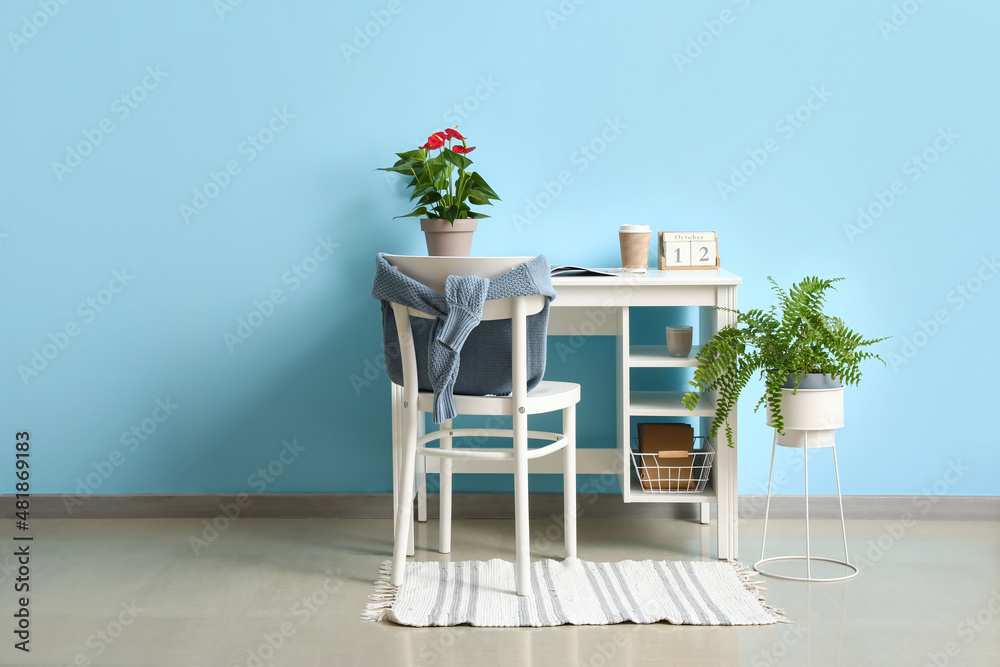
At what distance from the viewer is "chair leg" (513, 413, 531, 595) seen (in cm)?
210

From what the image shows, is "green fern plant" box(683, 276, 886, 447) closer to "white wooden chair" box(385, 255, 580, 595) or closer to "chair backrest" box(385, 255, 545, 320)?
"white wooden chair" box(385, 255, 580, 595)

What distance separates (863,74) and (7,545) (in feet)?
9.44

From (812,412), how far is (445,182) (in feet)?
3.92

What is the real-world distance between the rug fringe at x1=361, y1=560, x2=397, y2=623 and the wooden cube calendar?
1167 mm

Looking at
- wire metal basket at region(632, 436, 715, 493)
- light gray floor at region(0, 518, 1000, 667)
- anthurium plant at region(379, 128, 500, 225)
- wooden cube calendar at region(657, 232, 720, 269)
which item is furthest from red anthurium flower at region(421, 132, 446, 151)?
light gray floor at region(0, 518, 1000, 667)

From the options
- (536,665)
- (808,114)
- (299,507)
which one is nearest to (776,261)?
(808,114)

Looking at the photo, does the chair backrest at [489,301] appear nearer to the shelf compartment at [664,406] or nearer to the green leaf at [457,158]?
the shelf compartment at [664,406]

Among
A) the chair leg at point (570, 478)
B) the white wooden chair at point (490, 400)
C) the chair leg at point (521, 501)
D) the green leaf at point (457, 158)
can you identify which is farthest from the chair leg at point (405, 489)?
the green leaf at point (457, 158)

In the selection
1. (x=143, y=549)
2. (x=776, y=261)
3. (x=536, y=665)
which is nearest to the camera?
(x=536, y=665)

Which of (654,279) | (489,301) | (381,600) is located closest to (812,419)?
(654,279)

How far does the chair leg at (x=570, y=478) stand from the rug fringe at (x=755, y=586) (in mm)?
427

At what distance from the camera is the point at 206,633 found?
1.94 meters

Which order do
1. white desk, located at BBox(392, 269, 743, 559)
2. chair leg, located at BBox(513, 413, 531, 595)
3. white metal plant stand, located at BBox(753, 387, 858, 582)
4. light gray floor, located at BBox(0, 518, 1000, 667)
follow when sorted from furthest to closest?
white desk, located at BBox(392, 269, 743, 559), white metal plant stand, located at BBox(753, 387, 858, 582), chair leg, located at BBox(513, 413, 531, 595), light gray floor, located at BBox(0, 518, 1000, 667)

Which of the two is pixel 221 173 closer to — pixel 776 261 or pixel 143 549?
pixel 143 549
